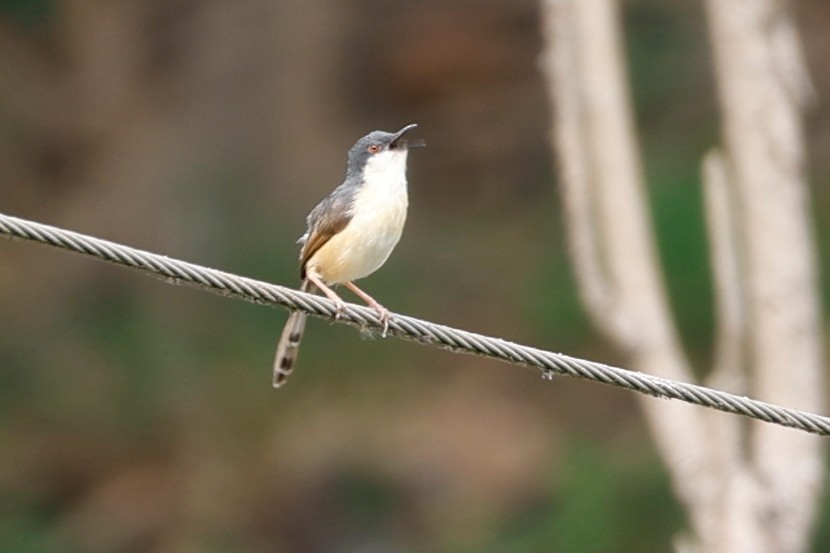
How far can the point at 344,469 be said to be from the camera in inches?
685

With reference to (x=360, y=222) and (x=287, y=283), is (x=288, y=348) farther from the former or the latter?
(x=287, y=283)

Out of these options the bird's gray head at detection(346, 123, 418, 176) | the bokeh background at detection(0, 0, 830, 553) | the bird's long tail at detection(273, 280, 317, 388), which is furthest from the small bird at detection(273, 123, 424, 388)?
the bokeh background at detection(0, 0, 830, 553)

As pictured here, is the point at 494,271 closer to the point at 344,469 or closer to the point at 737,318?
the point at 344,469

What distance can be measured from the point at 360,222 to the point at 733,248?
4.45 metres

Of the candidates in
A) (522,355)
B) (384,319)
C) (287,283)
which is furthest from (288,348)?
(287,283)

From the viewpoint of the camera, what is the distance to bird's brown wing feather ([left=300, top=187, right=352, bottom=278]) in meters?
7.07

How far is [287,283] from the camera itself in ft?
52.8

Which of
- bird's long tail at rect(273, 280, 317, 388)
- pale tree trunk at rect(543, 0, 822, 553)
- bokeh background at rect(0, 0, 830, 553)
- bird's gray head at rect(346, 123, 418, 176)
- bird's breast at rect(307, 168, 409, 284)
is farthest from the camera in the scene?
bokeh background at rect(0, 0, 830, 553)

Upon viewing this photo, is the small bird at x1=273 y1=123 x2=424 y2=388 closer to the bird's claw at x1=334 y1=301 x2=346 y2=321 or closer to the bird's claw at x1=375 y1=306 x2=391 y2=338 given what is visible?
the bird's claw at x1=375 y1=306 x2=391 y2=338

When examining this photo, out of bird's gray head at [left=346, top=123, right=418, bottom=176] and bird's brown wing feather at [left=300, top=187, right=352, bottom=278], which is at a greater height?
bird's gray head at [left=346, top=123, right=418, bottom=176]

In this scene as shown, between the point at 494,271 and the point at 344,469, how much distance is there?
306cm

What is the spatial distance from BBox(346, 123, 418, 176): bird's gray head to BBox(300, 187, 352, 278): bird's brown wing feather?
18 centimetres

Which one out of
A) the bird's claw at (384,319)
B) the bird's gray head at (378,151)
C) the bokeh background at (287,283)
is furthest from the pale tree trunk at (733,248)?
the bird's claw at (384,319)

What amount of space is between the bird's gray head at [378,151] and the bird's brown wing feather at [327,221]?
179mm
